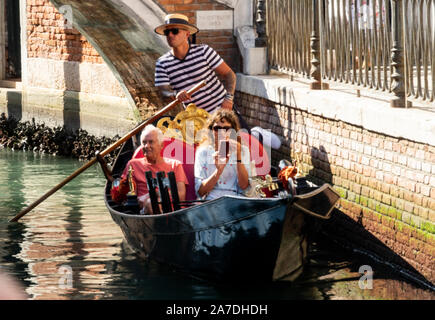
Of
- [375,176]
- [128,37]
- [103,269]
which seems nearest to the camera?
[375,176]

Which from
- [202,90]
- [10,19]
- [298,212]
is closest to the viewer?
[298,212]

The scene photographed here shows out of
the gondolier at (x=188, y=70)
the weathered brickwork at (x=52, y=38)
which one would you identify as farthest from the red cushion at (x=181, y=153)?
the weathered brickwork at (x=52, y=38)

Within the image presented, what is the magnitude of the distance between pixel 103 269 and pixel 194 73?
167 cm

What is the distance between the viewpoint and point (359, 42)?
650 centimetres

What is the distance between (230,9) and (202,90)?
121 centimetres

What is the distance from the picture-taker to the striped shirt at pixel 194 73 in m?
7.29

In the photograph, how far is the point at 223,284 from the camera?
5730mm

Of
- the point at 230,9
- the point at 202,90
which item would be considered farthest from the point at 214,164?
the point at 230,9

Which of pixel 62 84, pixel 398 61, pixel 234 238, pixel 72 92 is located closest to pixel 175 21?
pixel 398 61

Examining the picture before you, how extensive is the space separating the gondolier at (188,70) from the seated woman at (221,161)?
1.31m

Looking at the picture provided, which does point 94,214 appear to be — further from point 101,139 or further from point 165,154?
point 101,139

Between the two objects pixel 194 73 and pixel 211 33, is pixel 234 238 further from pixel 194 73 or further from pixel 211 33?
pixel 211 33

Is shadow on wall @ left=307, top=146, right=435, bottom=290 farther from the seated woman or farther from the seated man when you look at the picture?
the seated man

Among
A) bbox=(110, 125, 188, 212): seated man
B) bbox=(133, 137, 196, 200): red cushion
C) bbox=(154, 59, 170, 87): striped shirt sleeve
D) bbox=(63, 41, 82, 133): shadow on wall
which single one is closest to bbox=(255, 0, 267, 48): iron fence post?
bbox=(154, 59, 170, 87): striped shirt sleeve
